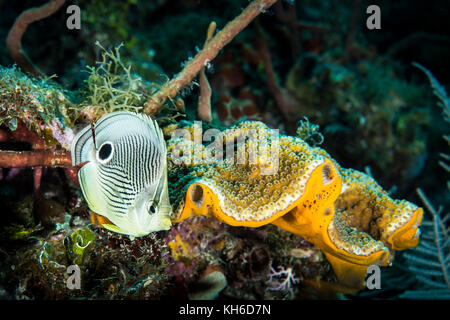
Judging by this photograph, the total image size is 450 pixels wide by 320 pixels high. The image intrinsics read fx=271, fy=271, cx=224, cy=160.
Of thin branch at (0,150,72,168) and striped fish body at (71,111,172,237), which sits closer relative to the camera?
striped fish body at (71,111,172,237)

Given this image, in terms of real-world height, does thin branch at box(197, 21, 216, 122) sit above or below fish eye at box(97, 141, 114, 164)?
above

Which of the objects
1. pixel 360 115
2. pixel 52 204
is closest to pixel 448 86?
pixel 360 115

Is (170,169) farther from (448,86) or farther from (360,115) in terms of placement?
(448,86)

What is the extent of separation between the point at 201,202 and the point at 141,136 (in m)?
0.58

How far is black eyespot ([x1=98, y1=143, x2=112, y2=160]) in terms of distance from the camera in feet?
4.91

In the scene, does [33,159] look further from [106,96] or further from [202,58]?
[202,58]

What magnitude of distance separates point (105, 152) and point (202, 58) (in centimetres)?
124

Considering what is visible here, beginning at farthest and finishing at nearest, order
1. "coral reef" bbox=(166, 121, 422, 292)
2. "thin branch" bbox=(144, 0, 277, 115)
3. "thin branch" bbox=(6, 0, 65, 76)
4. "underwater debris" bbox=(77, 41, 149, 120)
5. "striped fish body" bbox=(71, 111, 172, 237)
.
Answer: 1. "thin branch" bbox=(6, 0, 65, 76)
2. "thin branch" bbox=(144, 0, 277, 115)
3. "underwater debris" bbox=(77, 41, 149, 120)
4. "coral reef" bbox=(166, 121, 422, 292)
5. "striped fish body" bbox=(71, 111, 172, 237)

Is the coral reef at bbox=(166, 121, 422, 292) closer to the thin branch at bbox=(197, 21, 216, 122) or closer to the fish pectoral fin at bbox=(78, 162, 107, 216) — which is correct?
the thin branch at bbox=(197, 21, 216, 122)

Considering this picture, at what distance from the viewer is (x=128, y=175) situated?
145 centimetres

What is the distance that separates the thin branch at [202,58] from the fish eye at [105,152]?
81 cm

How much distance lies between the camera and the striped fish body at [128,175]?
1.44 m

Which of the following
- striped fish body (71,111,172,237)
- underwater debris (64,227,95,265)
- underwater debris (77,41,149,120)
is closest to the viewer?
striped fish body (71,111,172,237)

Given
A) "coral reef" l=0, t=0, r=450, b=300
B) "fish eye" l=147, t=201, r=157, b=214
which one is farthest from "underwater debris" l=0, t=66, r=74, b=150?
"fish eye" l=147, t=201, r=157, b=214
